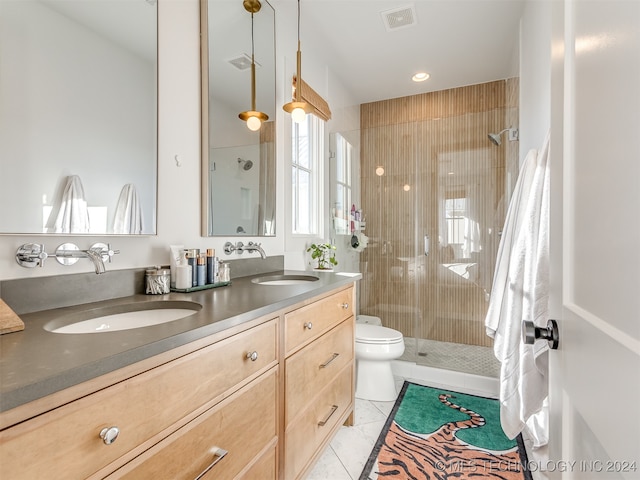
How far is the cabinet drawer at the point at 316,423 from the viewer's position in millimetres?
1242

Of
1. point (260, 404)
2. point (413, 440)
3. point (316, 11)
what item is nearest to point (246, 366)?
point (260, 404)

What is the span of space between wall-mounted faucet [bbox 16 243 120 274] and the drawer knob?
0.52 metres

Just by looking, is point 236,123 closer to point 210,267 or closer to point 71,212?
point 210,267

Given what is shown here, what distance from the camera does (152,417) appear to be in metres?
0.69

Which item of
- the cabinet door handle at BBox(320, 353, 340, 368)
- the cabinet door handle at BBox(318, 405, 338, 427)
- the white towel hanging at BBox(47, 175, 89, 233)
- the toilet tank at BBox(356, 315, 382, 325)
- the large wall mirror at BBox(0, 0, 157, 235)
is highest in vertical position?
the large wall mirror at BBox(0, 0, 157, 235)

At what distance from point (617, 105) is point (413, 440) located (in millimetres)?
1827

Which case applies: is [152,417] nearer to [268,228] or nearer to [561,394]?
[561,394]

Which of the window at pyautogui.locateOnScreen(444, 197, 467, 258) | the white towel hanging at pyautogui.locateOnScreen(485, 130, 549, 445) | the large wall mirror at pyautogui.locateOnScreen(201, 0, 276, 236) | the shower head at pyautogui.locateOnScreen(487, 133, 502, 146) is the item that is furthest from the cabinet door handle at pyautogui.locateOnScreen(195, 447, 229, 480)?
the shower head at pyautogui.locateOnScreen(487, 133, 502, 146)

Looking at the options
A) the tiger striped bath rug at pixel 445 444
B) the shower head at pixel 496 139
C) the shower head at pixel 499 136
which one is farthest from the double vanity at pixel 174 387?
the shower head at pixel 496 139

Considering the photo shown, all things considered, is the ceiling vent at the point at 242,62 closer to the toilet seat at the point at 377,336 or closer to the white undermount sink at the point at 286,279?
the white undermount sink at the point at 286,279

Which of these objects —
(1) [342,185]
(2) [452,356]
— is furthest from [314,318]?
(2) [452,356]

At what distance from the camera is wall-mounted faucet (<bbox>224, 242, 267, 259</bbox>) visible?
64.7 inches

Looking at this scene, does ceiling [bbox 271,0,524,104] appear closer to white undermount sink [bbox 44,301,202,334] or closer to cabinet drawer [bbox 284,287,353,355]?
Answer: cabinet drawer [bbox 284,287,353,355]

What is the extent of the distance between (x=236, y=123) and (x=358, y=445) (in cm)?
180
